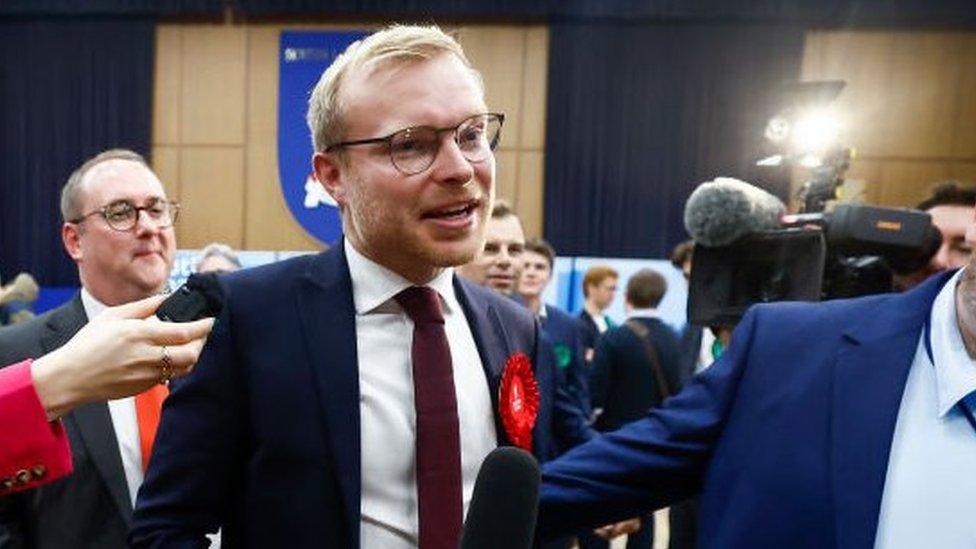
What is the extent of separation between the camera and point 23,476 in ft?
2.94

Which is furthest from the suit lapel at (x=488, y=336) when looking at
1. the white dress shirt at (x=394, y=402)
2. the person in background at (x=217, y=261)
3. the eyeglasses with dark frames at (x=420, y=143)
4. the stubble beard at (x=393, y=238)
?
the person in background at (x=217, y=261)

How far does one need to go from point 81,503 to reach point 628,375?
2412 mm

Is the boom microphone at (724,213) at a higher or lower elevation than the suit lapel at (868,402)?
higher

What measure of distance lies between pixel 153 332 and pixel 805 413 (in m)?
0.76

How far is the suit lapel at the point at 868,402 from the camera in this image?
0.97m

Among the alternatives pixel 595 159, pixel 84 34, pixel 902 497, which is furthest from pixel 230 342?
pixel 84 34

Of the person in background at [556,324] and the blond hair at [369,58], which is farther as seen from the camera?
the person in background at [556,324]

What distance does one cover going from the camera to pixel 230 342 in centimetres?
117

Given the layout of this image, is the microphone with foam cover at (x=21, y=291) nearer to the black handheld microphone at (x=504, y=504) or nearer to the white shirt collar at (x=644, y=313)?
the white shirt collar at (x=644, y=313)

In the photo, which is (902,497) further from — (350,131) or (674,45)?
(674,45)

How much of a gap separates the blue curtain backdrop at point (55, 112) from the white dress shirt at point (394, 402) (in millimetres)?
7508

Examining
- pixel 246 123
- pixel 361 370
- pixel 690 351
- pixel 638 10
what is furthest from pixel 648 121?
pixel 361 370

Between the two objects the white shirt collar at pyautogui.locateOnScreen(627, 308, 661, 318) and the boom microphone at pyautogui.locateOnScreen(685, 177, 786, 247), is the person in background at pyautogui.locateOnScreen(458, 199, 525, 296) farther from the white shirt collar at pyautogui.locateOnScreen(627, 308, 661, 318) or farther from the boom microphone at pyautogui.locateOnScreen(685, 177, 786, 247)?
the boom microphone at pyautogui.locateOnScreen(685, 177, 786, 247)

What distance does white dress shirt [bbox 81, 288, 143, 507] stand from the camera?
1.67m
